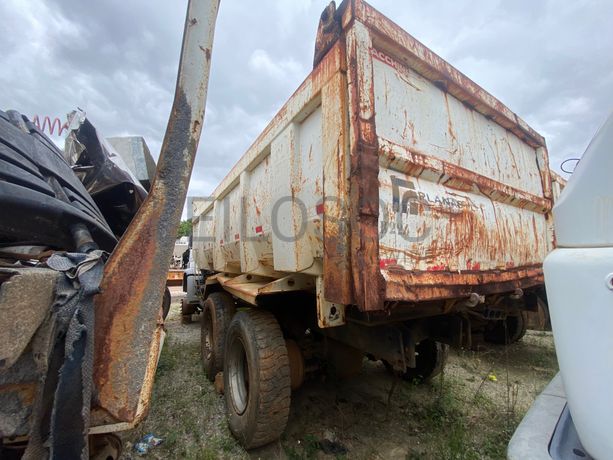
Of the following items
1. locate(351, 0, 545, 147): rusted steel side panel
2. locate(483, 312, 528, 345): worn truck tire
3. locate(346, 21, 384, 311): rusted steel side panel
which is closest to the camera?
locate(346, 21, 384, 311): rusted steel side panel

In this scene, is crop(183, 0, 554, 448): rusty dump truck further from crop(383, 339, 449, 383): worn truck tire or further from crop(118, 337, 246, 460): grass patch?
crop(383, 339, 449, 383): worn truck tire

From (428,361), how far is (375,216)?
2511mm

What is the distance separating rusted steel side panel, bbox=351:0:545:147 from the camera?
1650 millimetres

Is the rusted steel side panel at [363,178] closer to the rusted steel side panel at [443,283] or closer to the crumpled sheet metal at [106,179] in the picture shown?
the rusted steel side panel at [443,283]

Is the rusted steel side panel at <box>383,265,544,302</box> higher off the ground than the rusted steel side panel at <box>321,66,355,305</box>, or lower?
lower

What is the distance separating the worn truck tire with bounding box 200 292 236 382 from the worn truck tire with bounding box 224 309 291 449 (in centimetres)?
97

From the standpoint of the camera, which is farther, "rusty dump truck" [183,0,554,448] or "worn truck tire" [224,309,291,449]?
"worn truck tire" [224,309,291,449]

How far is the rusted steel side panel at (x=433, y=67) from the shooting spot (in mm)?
1650

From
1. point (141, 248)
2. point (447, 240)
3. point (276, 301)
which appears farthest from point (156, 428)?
point (447, 240)

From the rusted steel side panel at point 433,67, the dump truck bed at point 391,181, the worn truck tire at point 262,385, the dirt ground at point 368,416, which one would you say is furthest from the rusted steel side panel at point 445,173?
the dirt ground at point 368,416

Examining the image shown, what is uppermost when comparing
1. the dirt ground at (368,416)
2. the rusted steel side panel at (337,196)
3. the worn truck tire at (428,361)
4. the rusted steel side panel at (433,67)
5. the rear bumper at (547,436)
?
the rusted steel side panel at (433,67)

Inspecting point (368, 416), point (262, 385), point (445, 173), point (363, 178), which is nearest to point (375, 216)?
point (363, 178)

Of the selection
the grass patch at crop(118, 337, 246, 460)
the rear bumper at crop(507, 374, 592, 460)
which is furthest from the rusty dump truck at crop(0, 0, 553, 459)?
the rear bumper at crop(507, 374, 592, 460)

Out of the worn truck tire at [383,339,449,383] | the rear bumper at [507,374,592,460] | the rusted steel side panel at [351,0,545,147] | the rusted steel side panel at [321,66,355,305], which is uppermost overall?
the rusted steel side panel at [351,0,545,147]
